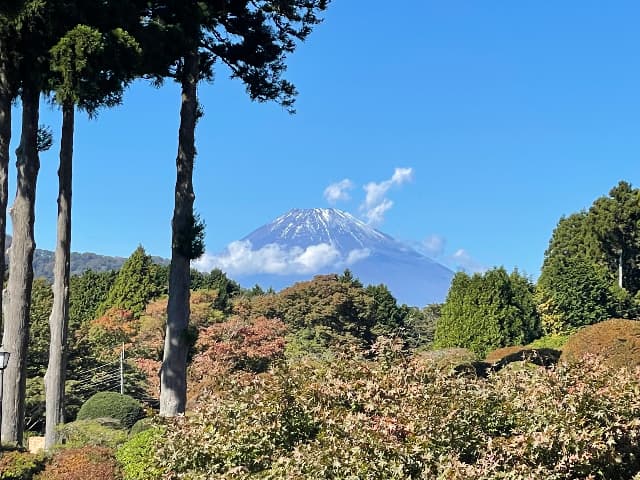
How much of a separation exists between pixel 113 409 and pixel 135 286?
1890cm

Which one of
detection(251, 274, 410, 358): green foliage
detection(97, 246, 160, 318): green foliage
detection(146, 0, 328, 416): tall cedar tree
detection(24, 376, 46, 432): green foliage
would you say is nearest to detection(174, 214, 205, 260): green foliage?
detection(146, 0, 328, 416): tall cedar tree

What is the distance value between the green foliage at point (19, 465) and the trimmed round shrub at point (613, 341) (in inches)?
338

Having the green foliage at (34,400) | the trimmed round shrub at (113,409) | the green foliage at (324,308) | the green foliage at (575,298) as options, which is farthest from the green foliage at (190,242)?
the green foliage at (575,298)

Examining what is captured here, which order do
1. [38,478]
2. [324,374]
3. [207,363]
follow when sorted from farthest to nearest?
1. [207,363]
2. [38,478]
3. [324,374]

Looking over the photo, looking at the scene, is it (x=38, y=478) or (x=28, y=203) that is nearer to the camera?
(x=38, y=478)

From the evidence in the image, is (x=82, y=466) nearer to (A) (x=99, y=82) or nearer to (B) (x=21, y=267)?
(B) (x=21, y=267)

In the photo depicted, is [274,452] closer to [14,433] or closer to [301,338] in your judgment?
[14,433]

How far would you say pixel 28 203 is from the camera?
7.79 meters

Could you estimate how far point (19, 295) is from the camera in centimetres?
777

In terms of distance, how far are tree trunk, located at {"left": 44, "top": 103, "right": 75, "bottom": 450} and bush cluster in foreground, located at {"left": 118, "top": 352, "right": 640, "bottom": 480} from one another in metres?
4.46

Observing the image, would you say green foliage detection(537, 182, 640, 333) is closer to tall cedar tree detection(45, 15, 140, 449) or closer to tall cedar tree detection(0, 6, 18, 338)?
tall cedar tree detection(45, 15, 140, 449)

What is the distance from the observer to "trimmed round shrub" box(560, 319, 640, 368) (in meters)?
11.7

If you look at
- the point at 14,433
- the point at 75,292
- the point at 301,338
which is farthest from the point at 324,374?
the point at 75,292

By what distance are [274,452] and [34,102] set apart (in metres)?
5.56
